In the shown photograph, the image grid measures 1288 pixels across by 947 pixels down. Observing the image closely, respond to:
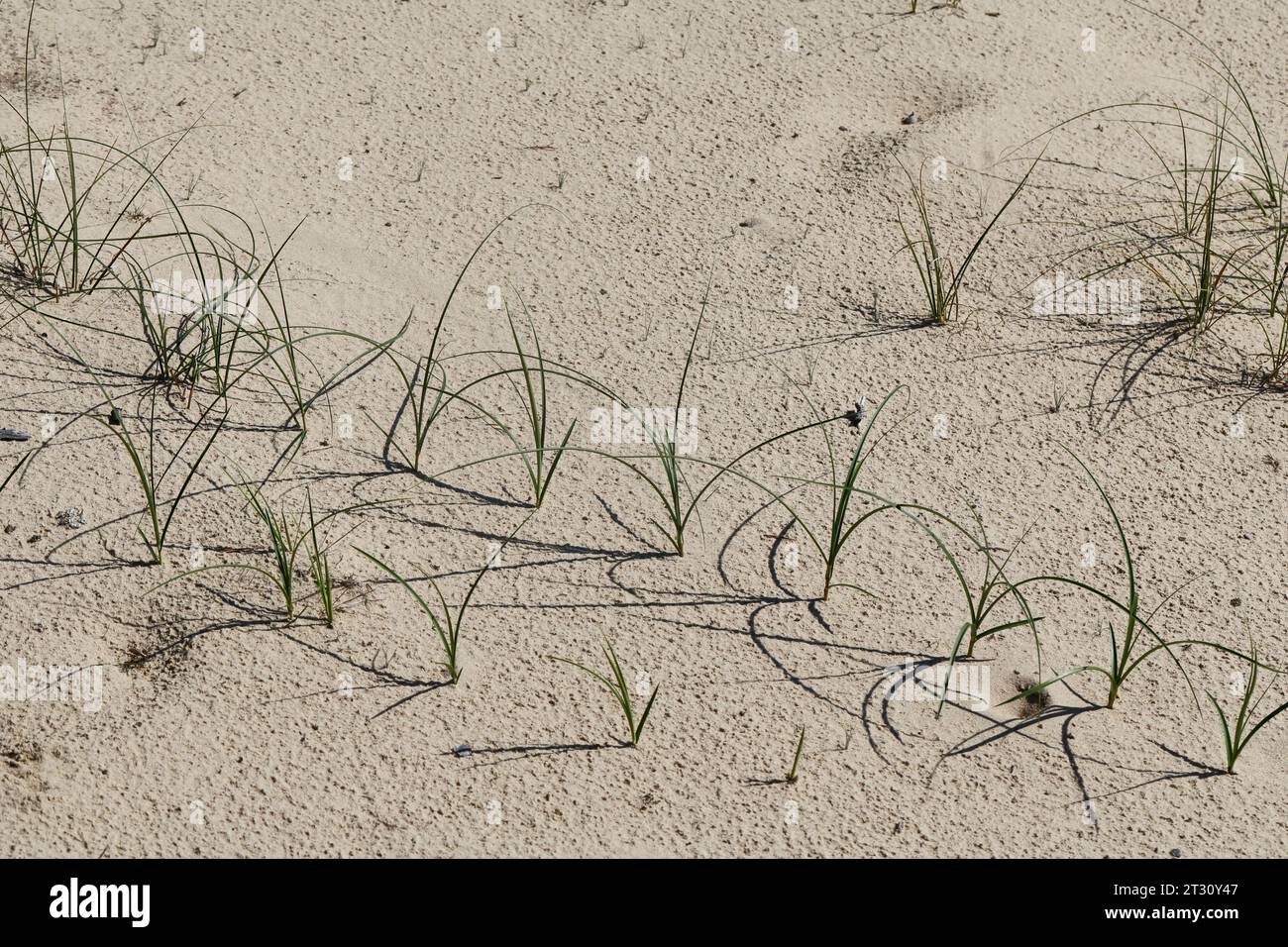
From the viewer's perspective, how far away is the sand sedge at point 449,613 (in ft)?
9.60

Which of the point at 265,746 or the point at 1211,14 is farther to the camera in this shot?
the point at 1211,14

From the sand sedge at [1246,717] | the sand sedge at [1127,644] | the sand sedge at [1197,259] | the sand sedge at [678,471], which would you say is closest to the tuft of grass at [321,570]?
the sand sedge at [678,471]

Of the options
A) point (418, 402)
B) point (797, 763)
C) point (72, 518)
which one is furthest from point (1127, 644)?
point (72, 518)

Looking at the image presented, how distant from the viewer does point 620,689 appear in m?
2.91

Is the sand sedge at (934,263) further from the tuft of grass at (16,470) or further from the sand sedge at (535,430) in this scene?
the tuft of grass at (16,470)

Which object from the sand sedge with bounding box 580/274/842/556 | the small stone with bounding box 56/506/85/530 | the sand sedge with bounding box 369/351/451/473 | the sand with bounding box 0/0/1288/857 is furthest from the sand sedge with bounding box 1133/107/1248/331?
the small stone with bounding box 56/506/85/530

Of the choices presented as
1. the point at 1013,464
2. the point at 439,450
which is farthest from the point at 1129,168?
the point at 439,450

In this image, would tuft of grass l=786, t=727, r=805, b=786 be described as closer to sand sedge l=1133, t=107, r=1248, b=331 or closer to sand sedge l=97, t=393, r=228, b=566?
sand sedge l=97, t=393, r=228, b=566

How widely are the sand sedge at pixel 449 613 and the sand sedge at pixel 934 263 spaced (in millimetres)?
1361

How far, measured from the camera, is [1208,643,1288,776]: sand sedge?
2.79m

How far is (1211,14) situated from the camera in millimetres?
5027
